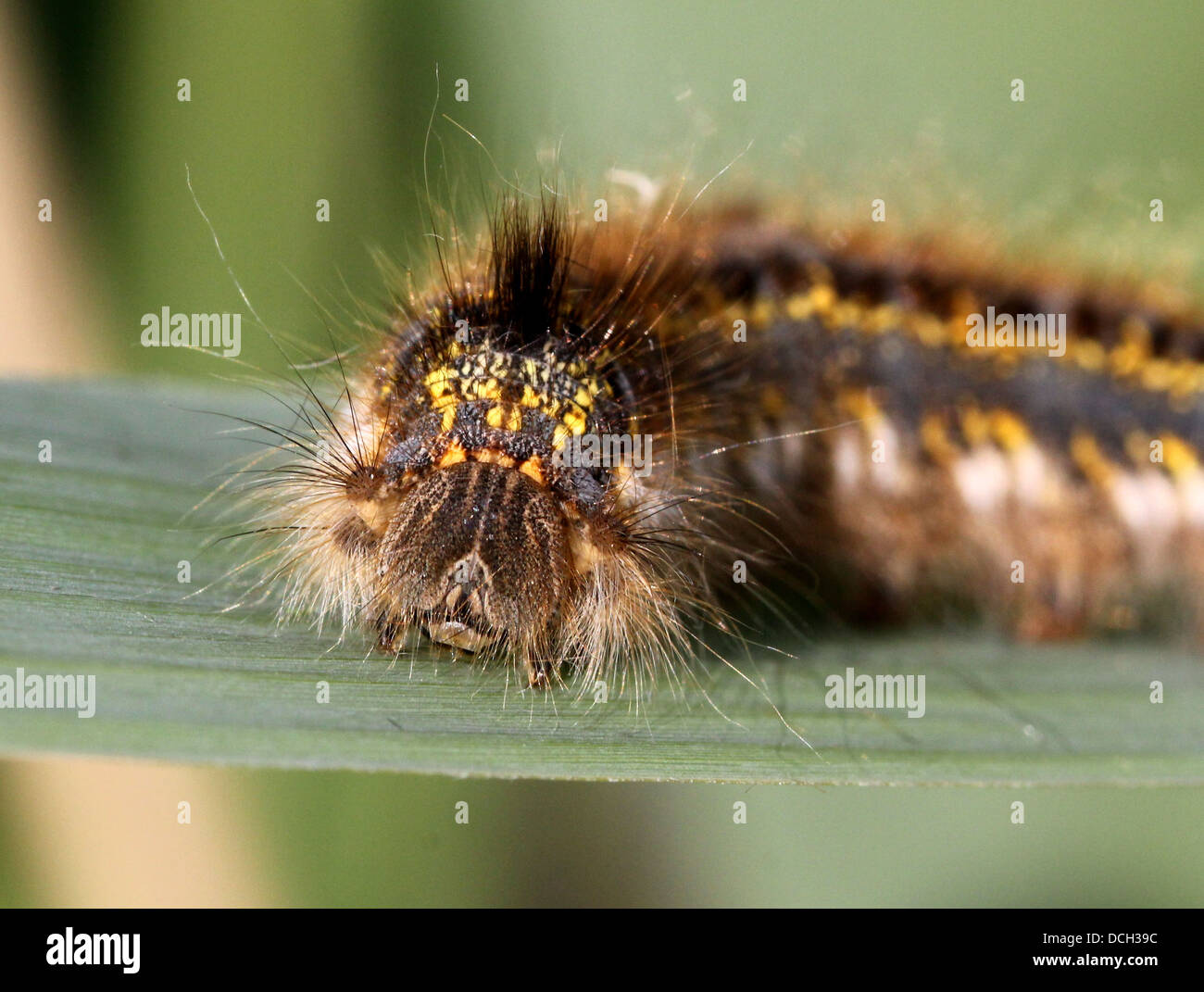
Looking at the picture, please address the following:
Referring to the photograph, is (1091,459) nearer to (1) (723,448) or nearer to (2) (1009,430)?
(2) (1009,430)

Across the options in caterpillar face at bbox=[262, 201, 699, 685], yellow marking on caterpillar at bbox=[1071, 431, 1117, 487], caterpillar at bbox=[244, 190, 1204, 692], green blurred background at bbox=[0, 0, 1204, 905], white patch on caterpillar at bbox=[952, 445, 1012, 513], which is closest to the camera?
caterpillar face at bbox=[262, 201, 699, 685]

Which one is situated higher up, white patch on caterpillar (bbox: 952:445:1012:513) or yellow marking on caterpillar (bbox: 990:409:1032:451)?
yellow marking on caterpillar (bbox: 990:409:1032:451)

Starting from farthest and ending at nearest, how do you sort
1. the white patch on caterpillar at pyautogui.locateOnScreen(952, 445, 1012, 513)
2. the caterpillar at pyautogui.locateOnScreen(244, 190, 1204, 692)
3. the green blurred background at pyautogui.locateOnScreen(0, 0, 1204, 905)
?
the white patch on caterpillar at pyautogui.locateOnScreen(952, 445, 1012, 513)
the green blurred background at pyautogui.locateOnScreen(0, 0, 1204, 905)
the caterpillar at pyautogui.locateOnScreen(244, 190, 1204, 692)

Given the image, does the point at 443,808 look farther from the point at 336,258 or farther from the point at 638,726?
the point at 336,258

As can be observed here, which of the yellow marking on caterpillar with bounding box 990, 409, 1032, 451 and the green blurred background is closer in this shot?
the green blurred background

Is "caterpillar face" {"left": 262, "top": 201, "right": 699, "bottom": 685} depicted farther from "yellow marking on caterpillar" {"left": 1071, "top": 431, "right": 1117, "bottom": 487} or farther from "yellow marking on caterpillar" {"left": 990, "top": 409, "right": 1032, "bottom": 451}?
"yellow marking on caterpillar" {"left": 1071, "top": 431, "right": 1117, "bottom": 487}

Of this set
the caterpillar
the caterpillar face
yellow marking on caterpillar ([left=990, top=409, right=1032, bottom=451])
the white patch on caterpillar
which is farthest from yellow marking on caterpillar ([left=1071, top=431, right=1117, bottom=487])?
the caterpillar face

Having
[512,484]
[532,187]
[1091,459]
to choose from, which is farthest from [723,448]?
[1091,459]
